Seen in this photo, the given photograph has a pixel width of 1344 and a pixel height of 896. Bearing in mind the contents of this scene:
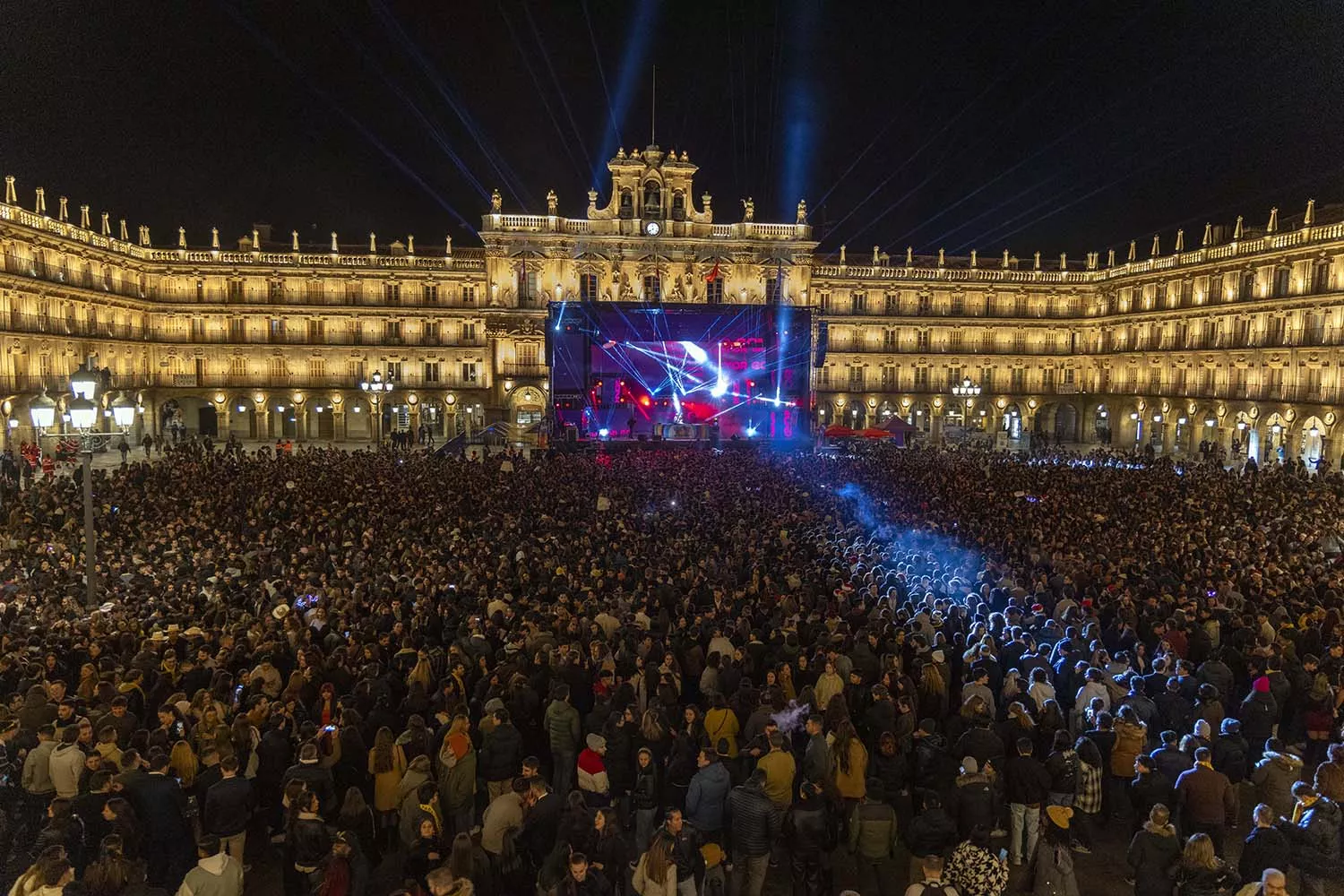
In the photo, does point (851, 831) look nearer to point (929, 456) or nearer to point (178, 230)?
point (929, 456)

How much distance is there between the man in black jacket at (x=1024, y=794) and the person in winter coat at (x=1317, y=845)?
5.33 feet

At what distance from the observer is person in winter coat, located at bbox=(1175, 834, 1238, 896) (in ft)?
17.3

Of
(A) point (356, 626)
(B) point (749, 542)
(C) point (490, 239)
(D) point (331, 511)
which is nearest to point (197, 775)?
(A) point (356, 626)

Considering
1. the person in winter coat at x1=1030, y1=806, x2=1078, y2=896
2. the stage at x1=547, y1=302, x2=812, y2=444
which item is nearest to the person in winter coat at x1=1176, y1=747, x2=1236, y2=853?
the person in winter coat at x1=1030, y1=806, x2=1078, y2=896

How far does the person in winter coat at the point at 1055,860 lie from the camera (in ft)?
20.3

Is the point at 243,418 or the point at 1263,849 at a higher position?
the point at 243,418

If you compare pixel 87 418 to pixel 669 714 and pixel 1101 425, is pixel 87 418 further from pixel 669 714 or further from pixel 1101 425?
pixel 1101 425

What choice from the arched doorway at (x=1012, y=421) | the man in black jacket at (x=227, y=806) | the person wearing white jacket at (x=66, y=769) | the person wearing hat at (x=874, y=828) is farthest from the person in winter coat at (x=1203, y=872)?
the arched doorway at (x=1012, y=421)

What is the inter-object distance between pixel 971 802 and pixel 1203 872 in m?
1.48

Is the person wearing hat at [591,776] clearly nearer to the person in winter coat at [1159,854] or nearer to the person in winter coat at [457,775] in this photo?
the person in winter coat at [457,775]

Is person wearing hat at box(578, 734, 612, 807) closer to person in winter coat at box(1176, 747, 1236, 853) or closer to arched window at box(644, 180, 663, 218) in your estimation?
person in winter coat at box(1176, 747, 1236, 853)

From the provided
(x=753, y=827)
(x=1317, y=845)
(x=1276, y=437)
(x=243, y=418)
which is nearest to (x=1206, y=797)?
(x=1317, y=845)

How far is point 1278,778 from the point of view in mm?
6828

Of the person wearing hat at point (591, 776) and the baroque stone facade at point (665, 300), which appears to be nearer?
the person wearing hat at point (591, 776)
